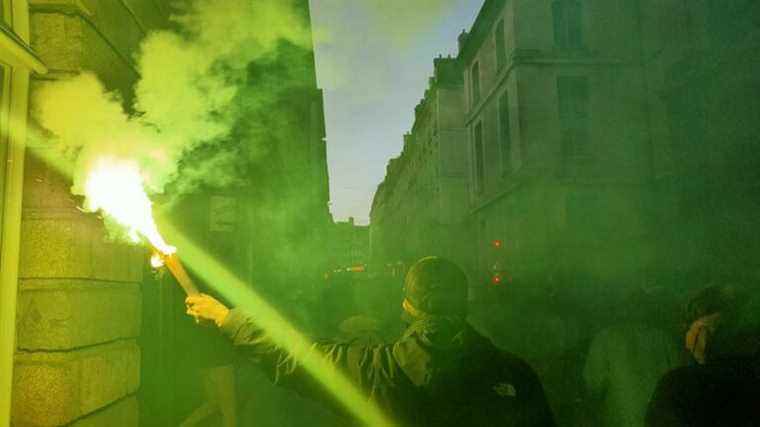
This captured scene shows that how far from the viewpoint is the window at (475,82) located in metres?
32.3

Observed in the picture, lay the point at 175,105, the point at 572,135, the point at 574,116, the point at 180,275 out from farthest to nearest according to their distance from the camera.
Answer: the point at 574,116 < the point at 572,135 < the point at 175,105 < the point at 180,275

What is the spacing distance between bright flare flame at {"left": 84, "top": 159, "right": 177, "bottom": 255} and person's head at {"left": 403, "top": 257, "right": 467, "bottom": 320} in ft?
4.41

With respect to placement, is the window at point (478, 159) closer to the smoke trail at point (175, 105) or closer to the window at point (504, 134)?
the window at point (504, 134)

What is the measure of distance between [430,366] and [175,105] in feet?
9.24

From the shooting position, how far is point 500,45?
27.7 metres

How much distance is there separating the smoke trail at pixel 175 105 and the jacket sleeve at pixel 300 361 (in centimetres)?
134

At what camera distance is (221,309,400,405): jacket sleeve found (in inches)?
86.5

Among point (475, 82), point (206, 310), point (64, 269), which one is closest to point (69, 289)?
point (64, 269)

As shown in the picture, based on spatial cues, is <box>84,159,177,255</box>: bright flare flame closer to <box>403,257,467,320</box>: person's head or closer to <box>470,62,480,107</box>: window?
<box>403,257,467,320</box>: person's head

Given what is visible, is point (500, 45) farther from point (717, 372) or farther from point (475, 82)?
point (717, 372)

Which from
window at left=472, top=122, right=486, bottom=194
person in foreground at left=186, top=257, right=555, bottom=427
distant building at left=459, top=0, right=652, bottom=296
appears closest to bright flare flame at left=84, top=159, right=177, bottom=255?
person in foreground at left=186, top=257, right=555, bottom=427

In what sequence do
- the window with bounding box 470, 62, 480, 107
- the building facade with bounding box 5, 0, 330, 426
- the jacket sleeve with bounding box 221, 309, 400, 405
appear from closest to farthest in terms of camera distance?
1. the jacket sleeve with bounding box 221, 309, 400, 405
2. the building facade with bounding box 5, 0, 330, 426
3. the window with bounding box 470, 62, 480, 107

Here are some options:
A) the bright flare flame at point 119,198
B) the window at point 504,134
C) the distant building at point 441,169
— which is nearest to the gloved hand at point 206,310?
the bright flare flame at point 119,198

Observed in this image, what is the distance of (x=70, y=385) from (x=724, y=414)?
305 centimetres
